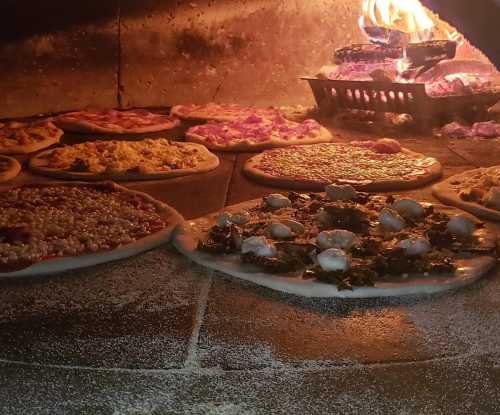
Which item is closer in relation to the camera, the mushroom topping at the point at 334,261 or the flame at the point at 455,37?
the mushroom topping at the point at 334,261

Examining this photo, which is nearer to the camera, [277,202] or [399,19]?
[277,202]

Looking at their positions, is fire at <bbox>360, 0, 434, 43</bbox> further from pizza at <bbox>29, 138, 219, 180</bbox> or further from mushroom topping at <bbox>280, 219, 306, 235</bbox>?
mushroom topping at <bbox>280, 219, 306, 235</bbox>

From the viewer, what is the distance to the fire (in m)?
6.25

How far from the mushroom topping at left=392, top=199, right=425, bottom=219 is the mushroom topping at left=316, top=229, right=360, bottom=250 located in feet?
1.64

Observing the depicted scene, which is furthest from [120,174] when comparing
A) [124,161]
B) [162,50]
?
[162,50]

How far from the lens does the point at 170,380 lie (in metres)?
2.19

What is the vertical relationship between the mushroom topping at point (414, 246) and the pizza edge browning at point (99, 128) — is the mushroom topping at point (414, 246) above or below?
above

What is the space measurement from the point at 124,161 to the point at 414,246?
7.42 ft

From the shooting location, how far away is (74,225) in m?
3.47

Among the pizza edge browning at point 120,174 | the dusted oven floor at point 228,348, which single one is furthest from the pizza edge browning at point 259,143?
the dusted oven floor at point 228,348

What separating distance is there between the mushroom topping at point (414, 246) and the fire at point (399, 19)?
12.0 feet

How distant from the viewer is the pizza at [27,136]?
5230mm

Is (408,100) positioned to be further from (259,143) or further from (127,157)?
(127,157)

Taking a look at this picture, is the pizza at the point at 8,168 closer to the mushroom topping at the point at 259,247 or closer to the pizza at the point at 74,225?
the pizza at the point at 74,225
